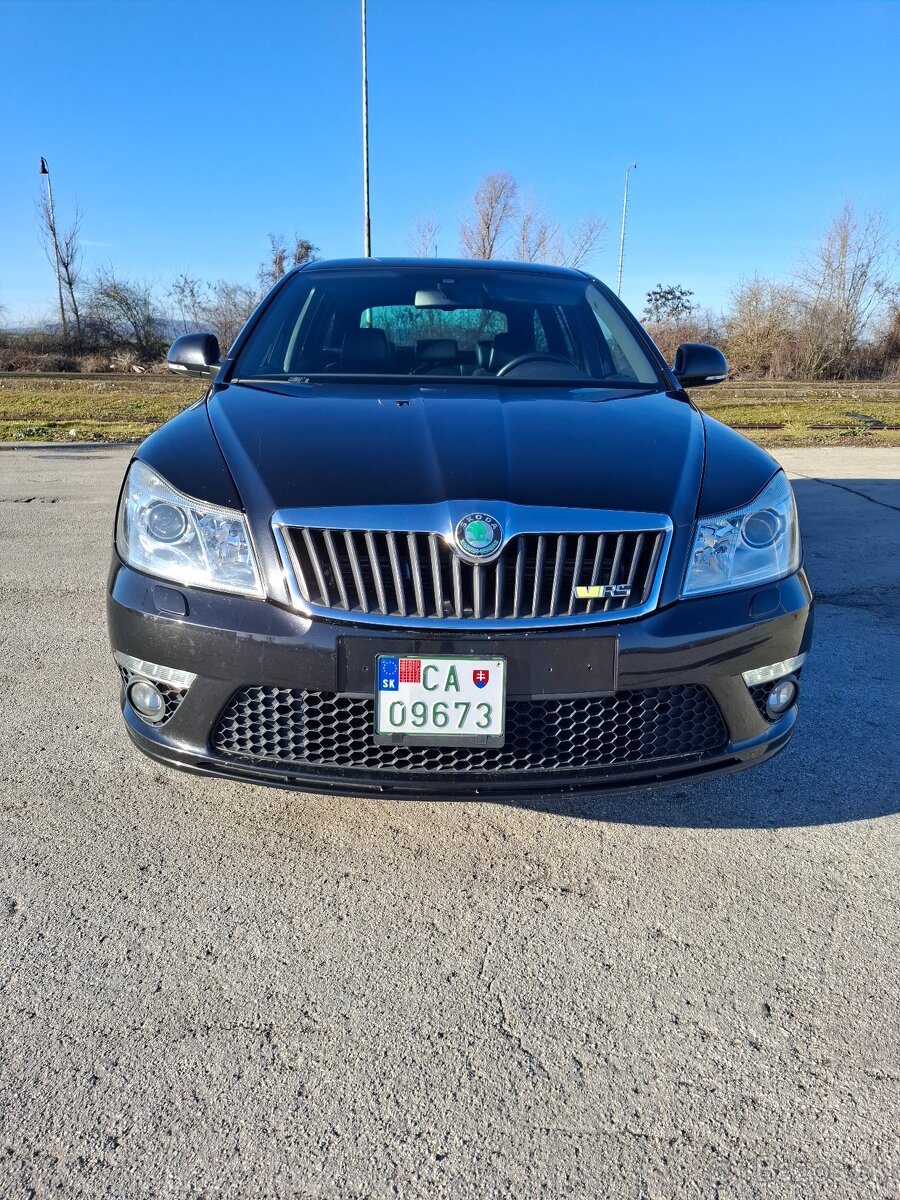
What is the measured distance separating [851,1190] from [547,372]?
2476 millimetres

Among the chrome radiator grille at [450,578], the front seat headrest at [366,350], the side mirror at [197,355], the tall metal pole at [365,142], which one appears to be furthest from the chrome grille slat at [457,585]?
the tall metal pole at [365,142]

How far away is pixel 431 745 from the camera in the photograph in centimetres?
191

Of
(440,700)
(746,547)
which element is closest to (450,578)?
(440,700)

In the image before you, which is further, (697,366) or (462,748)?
(697,366)

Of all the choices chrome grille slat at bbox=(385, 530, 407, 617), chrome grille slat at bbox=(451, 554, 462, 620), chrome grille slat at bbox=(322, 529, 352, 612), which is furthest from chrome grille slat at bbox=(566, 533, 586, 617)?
chrome grille slat at bbox=(322, 529, 352, 612)

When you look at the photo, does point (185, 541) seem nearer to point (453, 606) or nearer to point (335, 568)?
point (335, 568)

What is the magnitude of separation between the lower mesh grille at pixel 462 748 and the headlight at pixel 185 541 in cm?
27

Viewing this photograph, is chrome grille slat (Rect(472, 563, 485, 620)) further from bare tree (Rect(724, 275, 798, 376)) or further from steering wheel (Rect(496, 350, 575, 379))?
bare tree (Rect(724, 275, 798, 376))

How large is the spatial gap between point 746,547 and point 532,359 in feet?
4.55

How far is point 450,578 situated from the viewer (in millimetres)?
1897

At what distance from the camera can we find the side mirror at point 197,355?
3.24 meters

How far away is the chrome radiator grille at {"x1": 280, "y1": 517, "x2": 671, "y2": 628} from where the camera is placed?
1.88 metres

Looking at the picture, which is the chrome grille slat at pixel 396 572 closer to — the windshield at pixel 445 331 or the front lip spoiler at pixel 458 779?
the front lip spoiler at pixel 458 779

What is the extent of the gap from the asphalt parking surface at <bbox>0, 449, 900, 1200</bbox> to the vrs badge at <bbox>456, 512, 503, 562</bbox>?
2.63 ft
